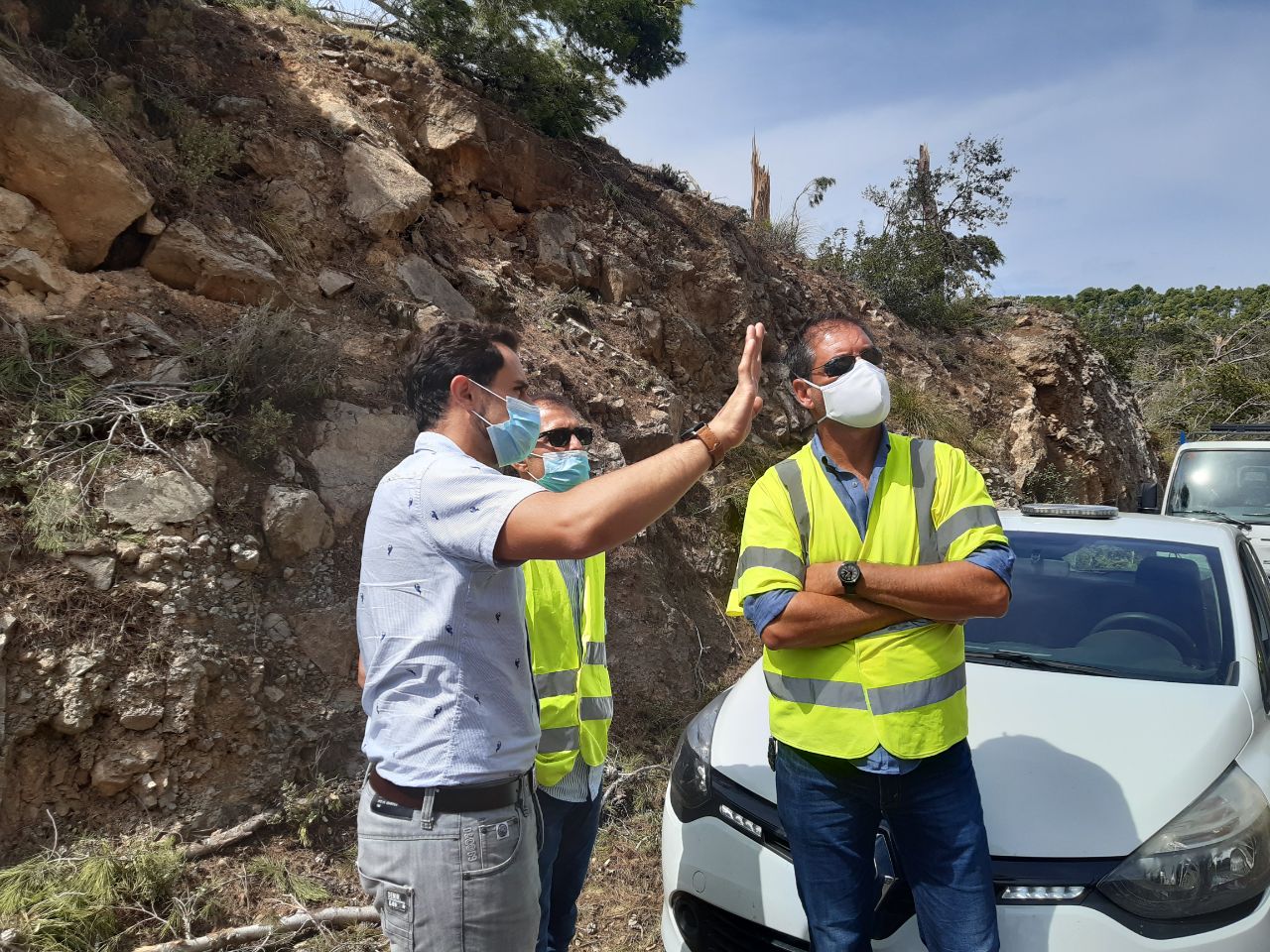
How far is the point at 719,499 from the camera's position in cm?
762

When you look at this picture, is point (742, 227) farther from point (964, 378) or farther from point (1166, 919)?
point (1166, 919)

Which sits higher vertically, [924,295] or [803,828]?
[924,295]

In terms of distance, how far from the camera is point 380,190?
22.7 feet

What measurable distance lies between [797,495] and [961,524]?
1.41ft

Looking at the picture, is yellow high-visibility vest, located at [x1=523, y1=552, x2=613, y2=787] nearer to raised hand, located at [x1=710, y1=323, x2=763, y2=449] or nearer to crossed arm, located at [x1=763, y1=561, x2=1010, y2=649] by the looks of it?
crossed arm, located at [x1=763, y1=561, x2=1010, y2=649]

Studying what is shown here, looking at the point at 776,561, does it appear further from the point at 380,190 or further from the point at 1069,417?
the point at 1069,417

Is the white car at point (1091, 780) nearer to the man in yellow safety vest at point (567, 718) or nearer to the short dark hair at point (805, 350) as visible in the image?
the man in yellow safety vest at point (567, 718)

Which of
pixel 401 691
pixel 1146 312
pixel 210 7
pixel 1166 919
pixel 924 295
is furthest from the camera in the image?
pixel 1146 312

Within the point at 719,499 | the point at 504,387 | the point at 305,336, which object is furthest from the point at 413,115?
the point at 504,387

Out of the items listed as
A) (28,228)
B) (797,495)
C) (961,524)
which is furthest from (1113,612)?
(28,228)

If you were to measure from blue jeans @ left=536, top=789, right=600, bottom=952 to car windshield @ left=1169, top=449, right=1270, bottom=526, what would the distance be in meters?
6.83

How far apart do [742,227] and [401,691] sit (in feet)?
36.5

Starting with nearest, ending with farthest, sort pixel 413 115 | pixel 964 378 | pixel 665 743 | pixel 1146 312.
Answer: pixel 665 743 → pixel 413 115 → pixel 964 378 → pixel 1146 312

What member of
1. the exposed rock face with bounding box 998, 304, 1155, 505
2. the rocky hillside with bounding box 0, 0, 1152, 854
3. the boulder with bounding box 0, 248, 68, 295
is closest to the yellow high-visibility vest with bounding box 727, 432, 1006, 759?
the rocky hillside with bounding box 0, 0, 1152, 854
